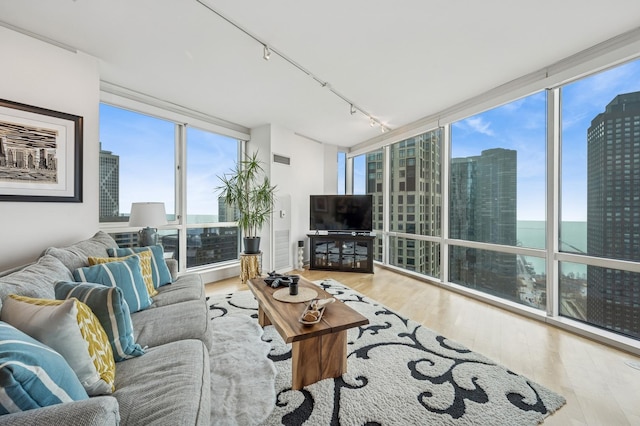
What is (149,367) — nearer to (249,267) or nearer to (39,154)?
(39,154)

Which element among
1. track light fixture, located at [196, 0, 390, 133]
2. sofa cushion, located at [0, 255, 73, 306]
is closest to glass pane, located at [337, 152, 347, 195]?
track light fixture, located at [196, 0, 390, 133]

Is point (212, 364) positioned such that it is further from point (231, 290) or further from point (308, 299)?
point (231, 290)

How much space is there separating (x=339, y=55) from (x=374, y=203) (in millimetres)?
3332

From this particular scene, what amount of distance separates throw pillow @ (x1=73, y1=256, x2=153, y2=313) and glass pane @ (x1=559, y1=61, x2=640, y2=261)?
390 centimetres

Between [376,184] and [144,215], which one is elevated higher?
[376,184]

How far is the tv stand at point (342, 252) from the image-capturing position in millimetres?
4875

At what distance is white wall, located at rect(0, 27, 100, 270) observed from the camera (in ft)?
7.16

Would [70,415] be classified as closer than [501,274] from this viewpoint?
Yes

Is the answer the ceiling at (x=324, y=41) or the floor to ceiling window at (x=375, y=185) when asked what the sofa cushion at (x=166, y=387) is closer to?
the ceiling at (x=324, y=41)

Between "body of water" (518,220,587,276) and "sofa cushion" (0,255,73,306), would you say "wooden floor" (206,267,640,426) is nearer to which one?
"body of water" (518,220,587,276)

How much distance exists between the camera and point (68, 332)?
103 centimetres

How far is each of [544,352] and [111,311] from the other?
10.1 feet

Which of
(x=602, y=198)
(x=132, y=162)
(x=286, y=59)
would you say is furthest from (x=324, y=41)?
(x=602, y=198)

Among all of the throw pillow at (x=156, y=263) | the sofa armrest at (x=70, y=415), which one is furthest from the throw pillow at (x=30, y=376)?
the throw pillow at (x=156, y=263)
